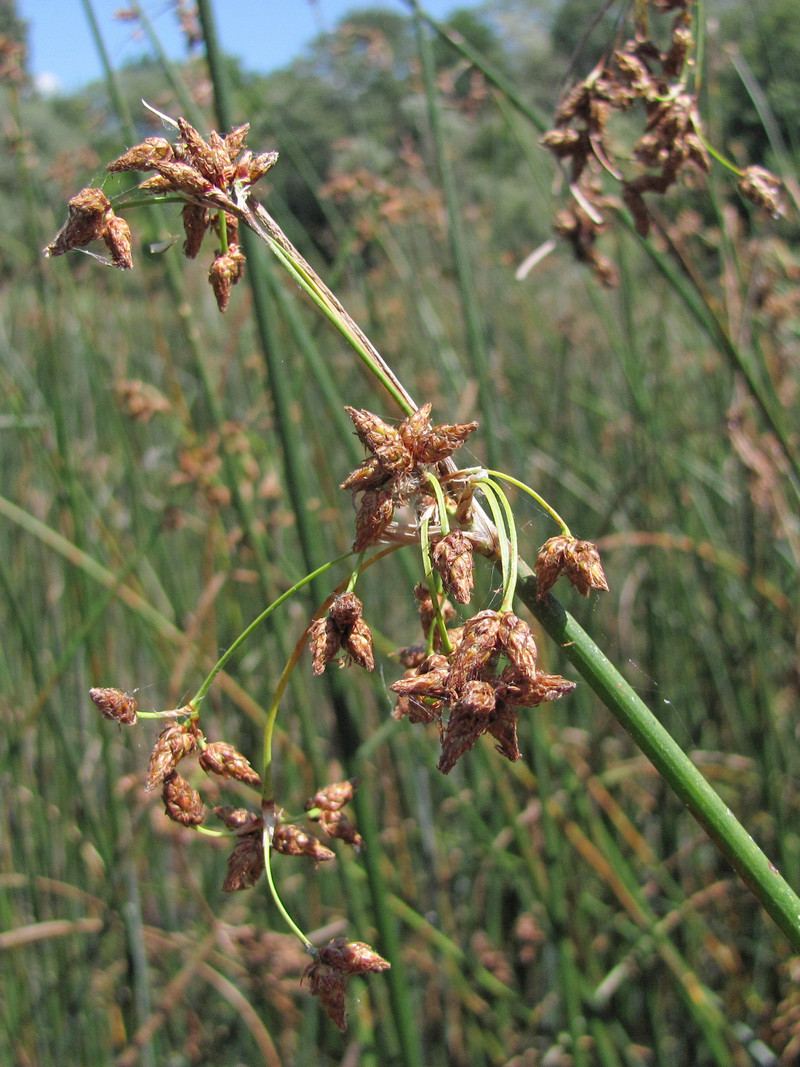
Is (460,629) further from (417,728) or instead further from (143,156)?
(417,728)

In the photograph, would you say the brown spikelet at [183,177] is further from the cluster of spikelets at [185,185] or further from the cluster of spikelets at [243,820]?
the cluster of spikelets at [243,820]

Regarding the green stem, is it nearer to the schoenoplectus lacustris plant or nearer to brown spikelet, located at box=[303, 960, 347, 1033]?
the schoenoplectus lacustris plant

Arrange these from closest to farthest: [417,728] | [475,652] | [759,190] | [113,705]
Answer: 1. [475,652]
2. [113,705]
3. [759,190]
4. [417,728]

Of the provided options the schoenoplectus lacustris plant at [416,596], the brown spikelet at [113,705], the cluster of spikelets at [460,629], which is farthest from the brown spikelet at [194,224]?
the brown spikelet at [113,705]

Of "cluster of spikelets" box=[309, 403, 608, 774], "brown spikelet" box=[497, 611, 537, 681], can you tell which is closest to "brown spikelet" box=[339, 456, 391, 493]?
"cluster of spikelets" box=[309, 403, 608, 774]

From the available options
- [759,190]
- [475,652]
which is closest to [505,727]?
[475,652]
